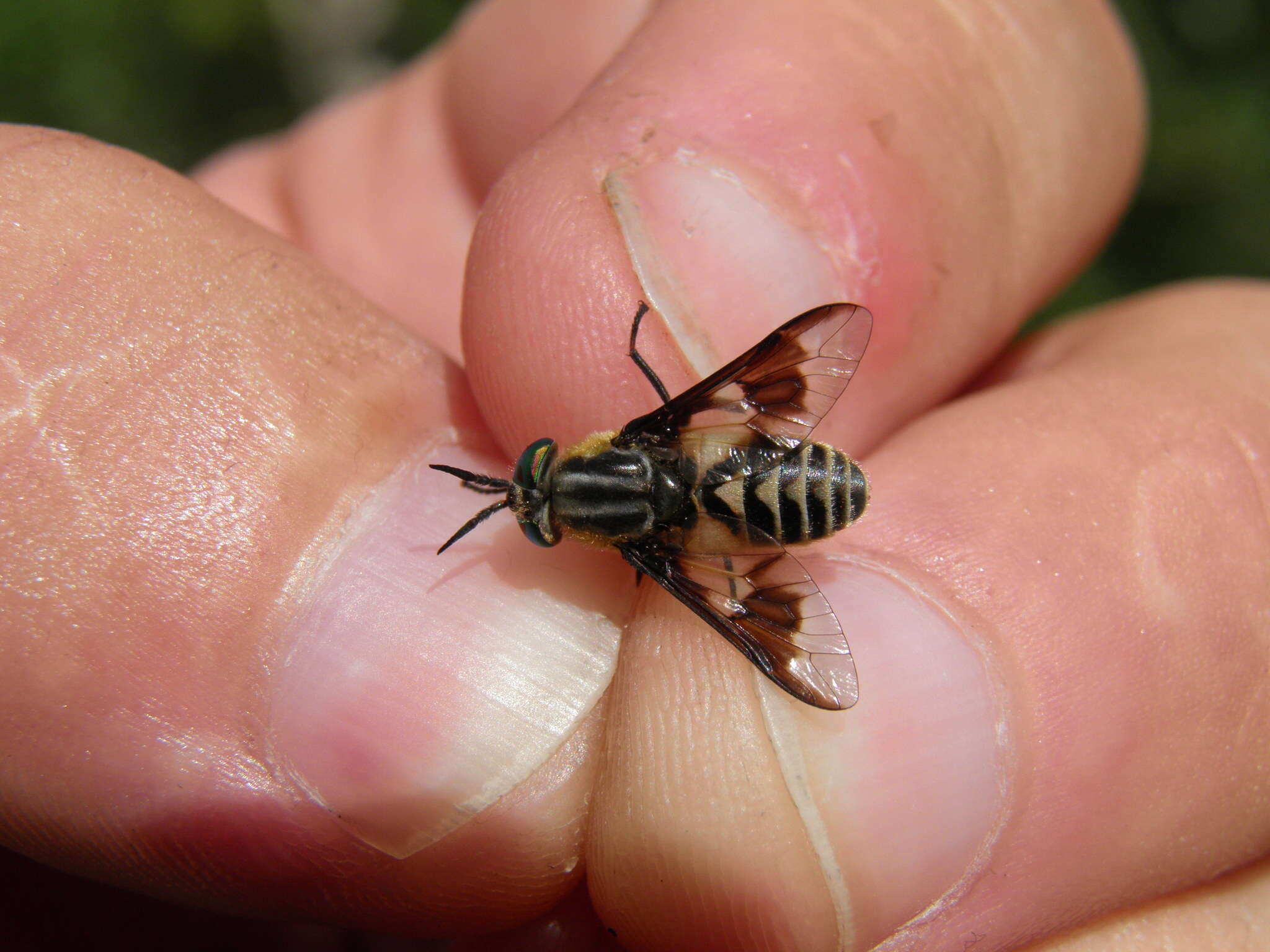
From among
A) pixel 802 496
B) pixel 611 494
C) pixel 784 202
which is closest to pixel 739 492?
pixel 802 496

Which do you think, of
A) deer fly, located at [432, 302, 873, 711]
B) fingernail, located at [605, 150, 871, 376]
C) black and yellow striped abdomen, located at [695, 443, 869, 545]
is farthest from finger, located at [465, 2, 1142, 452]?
black and yellow striped abdomen, located at [695, 443, 869, 545]

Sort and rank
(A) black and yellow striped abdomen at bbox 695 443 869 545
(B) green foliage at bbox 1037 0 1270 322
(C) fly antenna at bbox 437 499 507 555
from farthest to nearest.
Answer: (B) green foliage at bbox 1037 0 1270 322 → (A) black and yellow striped abdomen at bbox 695 443 869 545 → (C) fly antenna at bbox 437 499 507 555

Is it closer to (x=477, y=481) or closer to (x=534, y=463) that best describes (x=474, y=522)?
(x=477, y=481)

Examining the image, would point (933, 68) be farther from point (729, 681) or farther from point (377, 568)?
point (377, 568)

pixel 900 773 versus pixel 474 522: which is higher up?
pixel 474 522

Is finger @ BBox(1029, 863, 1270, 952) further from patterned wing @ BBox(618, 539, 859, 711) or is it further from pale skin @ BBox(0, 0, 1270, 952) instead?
patterned wing @ BBox(618, 539, 859, 711)

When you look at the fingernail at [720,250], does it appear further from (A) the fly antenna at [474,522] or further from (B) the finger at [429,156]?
(B) the finger at [429,156]
